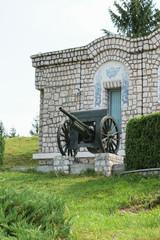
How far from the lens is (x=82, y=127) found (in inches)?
468

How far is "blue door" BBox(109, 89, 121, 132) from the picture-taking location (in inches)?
598

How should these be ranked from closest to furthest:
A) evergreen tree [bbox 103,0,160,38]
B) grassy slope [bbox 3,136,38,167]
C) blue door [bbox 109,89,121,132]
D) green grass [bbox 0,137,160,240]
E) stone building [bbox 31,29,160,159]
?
green grass [bbox 0,137,160,240]
stone building [bbox 31,29,160,159]
blue door [bbox 109,89,121,132]
grassy slope [bbox 3,136,38,167]
evergreen tree [bbox 103,0,160,38]

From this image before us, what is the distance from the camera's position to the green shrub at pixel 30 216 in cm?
405

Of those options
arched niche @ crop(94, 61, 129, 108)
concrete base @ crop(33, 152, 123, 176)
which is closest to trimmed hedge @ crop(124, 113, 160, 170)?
concrete base @ crop(33, 152, 123, 176)

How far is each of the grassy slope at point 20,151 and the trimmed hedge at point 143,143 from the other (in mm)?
6952

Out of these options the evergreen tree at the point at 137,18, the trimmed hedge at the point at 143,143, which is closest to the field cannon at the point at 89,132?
the trimmed hedge at the point at 143,143

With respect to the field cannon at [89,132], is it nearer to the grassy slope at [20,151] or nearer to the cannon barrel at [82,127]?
the cannon barrel at [82,127]

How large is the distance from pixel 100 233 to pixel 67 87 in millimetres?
11309

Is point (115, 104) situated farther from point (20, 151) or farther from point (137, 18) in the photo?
point (137, 18)

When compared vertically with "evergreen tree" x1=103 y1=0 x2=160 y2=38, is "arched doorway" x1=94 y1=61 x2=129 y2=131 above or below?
below

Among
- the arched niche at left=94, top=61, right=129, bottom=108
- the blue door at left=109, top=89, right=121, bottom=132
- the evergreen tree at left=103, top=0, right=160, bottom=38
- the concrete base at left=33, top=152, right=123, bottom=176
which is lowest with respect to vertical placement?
the concrete base at left=33, top=152, right=123, bottom=176

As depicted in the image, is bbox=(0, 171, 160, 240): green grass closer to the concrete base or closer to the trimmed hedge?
the concrete base

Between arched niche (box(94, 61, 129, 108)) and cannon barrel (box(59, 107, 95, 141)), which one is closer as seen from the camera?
cannon barrel (box(59, 107, 95, 141))

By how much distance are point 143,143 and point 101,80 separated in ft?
20.0
